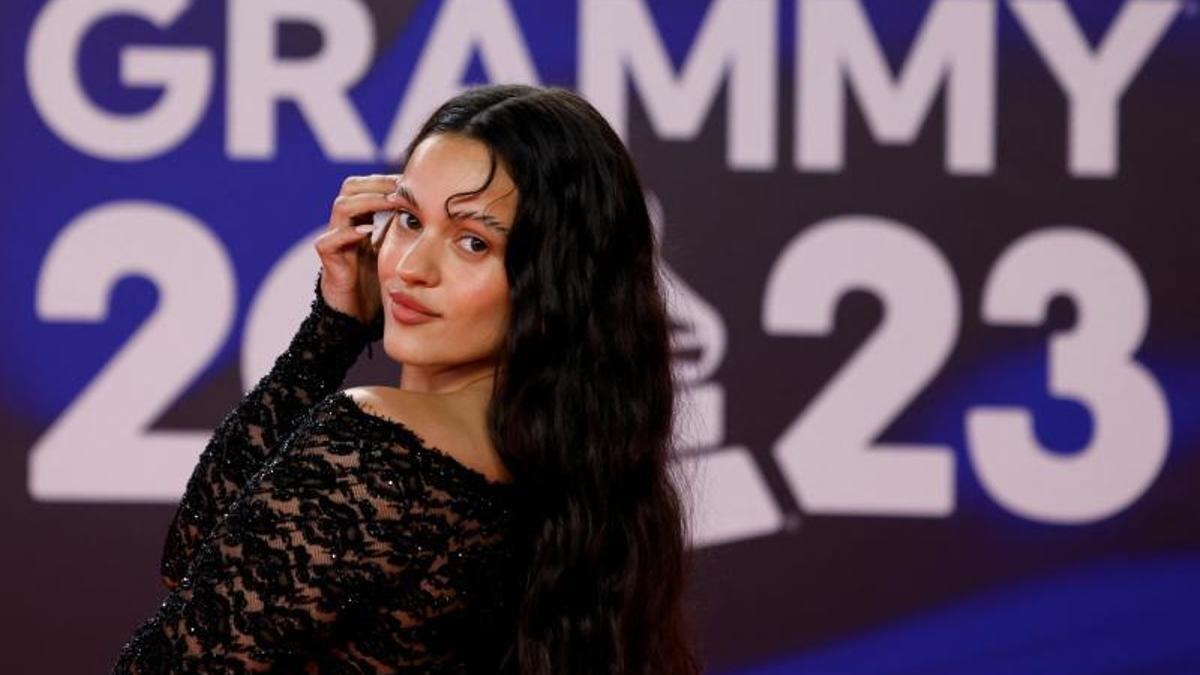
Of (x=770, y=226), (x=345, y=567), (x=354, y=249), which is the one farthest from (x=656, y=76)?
(x=345, y=567)

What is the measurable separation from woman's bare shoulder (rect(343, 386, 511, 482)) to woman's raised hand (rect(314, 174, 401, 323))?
380 millimetres

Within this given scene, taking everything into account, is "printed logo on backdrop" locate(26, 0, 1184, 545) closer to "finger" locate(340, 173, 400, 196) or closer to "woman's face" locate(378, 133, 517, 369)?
"finger" locate(340, 173, 400, 196)

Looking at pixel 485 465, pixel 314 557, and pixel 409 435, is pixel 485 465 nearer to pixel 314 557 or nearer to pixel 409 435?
pixel 409 435

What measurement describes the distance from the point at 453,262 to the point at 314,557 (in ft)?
1.06

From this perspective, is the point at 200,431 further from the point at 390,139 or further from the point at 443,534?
the point at 443,534

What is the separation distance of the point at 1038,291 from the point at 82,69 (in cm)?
227

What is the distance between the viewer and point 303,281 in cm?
371

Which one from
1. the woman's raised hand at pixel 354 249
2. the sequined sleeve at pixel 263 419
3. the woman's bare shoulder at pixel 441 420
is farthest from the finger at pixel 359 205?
the woman's bare shoulder at pixel 441 420

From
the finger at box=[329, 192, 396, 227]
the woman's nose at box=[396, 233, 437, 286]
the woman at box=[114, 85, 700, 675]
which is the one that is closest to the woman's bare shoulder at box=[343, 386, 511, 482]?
the woman at box=[114, 85, 700, 675]

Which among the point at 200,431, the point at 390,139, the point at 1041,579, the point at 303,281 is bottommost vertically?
the point at 1041,579

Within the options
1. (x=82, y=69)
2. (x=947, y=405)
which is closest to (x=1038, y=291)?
(x=947, y=405)

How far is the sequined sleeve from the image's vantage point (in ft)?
6.07

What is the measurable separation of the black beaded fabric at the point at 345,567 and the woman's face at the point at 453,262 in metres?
0.14

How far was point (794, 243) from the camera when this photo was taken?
3.69 metres
